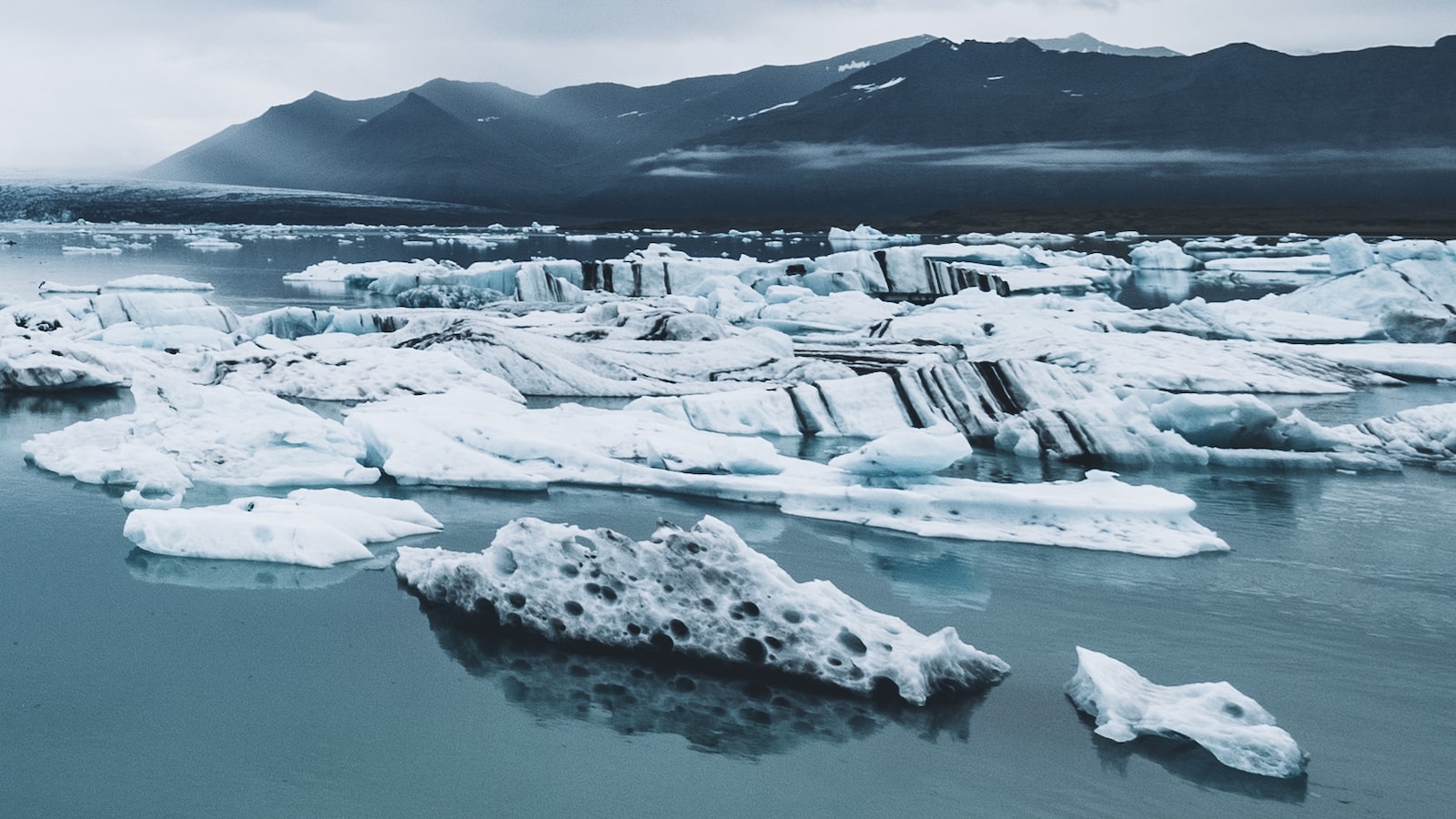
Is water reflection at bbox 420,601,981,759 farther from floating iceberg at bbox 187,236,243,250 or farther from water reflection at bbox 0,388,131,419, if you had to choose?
floating iceberg at bbox 187,236,243,250

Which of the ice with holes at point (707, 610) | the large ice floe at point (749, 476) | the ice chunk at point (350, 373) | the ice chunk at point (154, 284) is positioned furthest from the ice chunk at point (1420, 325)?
the ice chunk at point (154, 284)

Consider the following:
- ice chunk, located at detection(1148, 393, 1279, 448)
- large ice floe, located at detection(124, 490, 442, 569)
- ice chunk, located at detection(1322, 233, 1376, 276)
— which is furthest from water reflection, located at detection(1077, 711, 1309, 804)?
ice chunk, located at detection(1322, 233, 1376, 276)

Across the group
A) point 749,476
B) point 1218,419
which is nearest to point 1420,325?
point 1218,419

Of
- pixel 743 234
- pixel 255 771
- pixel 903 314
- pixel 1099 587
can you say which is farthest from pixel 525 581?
pixel 743 234

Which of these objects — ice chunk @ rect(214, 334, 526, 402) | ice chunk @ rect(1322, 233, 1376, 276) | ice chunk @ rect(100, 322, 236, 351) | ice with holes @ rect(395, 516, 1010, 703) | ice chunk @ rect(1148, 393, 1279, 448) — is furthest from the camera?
ice chunk @ rect(1322, 233, 1376, 276)

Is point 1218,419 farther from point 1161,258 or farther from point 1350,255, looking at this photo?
point 1161,258

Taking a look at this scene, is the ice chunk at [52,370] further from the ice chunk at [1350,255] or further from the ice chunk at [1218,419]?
the ice chunk at [1350,255]
